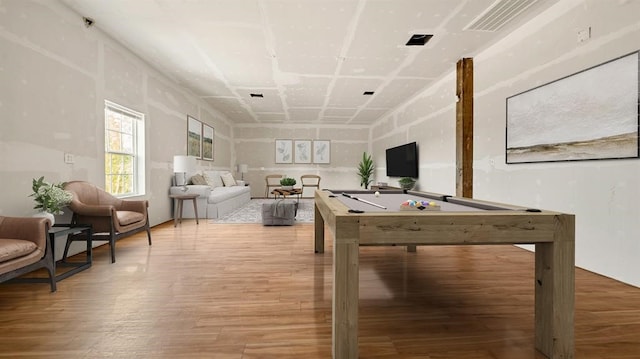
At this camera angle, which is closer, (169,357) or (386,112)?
(169,357)

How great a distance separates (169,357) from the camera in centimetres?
150

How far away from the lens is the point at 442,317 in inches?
76.5

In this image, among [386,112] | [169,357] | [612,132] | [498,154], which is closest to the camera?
[169,357]

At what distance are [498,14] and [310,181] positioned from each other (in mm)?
8180

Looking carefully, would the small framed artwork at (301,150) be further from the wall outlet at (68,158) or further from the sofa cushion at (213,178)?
the wall outlet at (68,158)

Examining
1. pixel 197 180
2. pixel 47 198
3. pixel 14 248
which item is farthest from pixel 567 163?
pixel 197 180

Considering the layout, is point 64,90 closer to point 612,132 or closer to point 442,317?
point 442,317

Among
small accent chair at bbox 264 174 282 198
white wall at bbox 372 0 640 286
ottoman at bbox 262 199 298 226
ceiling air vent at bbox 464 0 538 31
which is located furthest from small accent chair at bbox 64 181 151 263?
small accent chair at bbox 264 174 282 198

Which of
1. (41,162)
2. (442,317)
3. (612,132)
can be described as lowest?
(442,317)

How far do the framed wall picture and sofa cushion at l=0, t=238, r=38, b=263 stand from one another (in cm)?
473

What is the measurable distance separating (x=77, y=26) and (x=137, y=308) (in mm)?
3302

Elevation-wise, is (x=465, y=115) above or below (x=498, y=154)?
above

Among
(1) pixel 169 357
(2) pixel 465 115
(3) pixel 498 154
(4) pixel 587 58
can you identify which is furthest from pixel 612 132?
(1) pixel 169 357

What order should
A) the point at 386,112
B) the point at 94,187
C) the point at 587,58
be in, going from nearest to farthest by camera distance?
the point at 587,58, the point at 94,187, the point at 386,112
